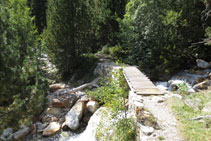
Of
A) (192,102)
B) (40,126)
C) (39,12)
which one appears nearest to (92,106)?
(40,126)

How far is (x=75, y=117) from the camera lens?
22.5 feet

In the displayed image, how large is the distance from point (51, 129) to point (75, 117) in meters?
1.14

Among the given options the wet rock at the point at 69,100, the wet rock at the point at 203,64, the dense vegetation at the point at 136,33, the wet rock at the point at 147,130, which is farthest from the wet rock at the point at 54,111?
the wet rock at the point at 203,64

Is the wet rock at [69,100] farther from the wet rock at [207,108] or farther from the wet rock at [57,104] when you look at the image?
the wet rock at [207,108]

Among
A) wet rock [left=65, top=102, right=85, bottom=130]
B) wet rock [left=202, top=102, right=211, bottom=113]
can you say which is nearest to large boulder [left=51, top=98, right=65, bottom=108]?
wet rock [left=65, top=102, right=85, bottom=130]

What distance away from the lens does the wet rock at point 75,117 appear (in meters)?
6.70

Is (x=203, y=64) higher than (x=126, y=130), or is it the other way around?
(x=203, y=64)

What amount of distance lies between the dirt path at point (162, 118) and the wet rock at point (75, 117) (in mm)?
3609

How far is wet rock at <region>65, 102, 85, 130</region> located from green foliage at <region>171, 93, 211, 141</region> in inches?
166

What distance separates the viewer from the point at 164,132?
332cm

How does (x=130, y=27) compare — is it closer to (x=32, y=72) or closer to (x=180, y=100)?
(x=180, y=100)

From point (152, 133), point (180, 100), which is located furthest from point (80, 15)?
point (152, 133)

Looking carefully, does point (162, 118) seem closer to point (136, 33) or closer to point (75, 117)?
point (75, 117)

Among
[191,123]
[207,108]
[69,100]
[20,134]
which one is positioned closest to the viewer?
[191,123]
